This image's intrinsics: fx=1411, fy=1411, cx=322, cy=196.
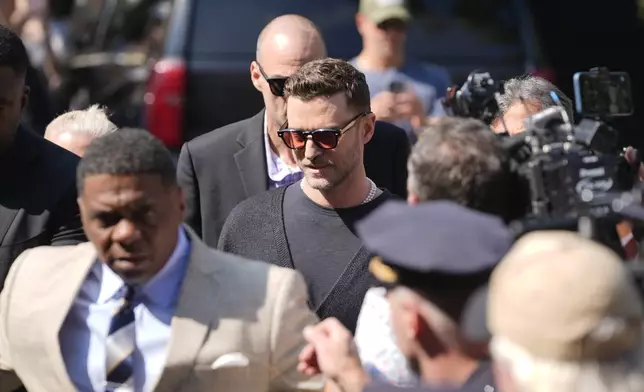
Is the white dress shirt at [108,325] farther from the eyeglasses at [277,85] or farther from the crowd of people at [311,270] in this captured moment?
the eyeglasses at [277,85]

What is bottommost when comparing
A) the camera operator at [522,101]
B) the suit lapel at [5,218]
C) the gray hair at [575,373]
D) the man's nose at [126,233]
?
the suit lapel at [5,218]

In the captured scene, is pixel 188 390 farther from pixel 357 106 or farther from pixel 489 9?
pixel 489 9

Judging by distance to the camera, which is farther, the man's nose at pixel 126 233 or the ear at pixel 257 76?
the ear at pixel 257 76

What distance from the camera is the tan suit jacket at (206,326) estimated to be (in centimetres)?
374

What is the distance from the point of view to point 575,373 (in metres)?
2.81

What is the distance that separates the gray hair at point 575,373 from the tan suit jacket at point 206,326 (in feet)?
3.43

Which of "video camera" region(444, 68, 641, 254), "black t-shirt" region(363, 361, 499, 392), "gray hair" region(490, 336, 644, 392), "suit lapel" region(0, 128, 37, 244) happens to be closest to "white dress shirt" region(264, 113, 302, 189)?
"suit lapel" region(0, 128, 37, 244)

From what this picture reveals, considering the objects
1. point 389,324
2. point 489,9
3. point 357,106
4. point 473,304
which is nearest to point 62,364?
point 389,324

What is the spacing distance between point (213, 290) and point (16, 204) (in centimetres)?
117

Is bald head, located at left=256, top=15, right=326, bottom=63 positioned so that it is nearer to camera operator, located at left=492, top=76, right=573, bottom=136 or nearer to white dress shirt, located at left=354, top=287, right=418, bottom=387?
camera operator, located at left=492, top=76, right=573, bottom=136

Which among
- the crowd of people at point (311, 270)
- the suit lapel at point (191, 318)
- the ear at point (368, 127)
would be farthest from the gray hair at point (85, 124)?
the suit lapel at point (191, 318)

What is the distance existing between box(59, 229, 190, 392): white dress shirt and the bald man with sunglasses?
1.85 meters

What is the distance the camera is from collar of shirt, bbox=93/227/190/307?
12.6 feet

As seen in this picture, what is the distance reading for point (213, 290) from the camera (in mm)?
3832
